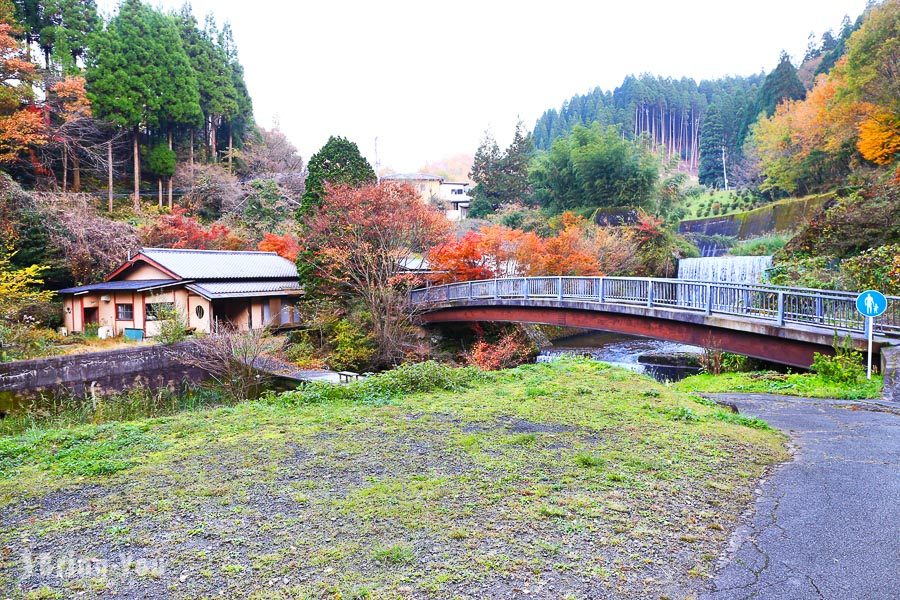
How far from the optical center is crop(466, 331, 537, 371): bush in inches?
725

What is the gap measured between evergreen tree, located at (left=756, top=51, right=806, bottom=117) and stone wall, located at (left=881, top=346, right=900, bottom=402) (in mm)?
43321

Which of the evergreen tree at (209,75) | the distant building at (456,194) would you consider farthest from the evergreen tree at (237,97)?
the distant building at (456,194)

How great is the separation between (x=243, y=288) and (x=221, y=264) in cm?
237

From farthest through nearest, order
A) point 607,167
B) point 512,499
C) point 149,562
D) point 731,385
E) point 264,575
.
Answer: point 607,167 → point 731,385 → point 512,499 → point 149,562 → point 264,575

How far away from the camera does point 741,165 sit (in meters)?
51.7

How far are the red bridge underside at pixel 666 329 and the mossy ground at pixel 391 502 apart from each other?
12.2ft

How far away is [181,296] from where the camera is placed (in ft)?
67.3

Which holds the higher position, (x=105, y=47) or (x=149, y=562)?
(x=105, y=47)

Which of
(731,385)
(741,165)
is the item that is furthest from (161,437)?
(741,165)

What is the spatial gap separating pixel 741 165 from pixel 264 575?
59255 mm

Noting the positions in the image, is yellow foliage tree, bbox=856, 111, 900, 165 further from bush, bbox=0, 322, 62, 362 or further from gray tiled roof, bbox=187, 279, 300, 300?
bush, bbox=0, 322, 62, 362

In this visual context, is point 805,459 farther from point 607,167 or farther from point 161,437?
point 607,167

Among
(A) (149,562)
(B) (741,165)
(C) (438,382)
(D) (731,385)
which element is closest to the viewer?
(A) (149,562)

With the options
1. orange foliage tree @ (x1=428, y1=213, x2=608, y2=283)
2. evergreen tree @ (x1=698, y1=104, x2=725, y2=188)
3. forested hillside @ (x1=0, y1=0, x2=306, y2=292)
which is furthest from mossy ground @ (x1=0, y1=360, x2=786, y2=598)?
evergreen tree @ (x1=698, y1=104, x2=725, y2=188)
